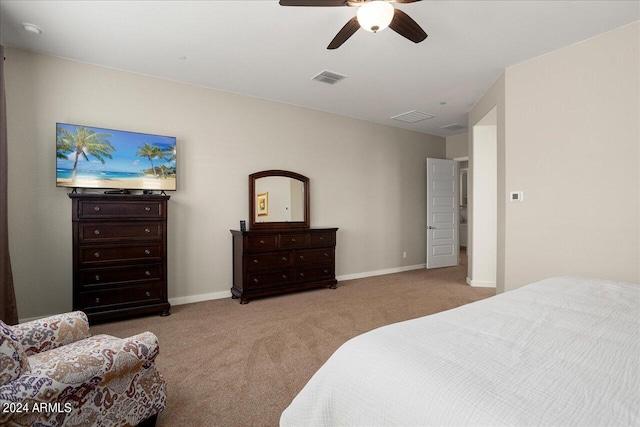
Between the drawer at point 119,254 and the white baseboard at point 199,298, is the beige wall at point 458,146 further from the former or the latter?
the drawer at point 119,254

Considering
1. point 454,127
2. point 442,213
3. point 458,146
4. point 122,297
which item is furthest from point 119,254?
point 458,146

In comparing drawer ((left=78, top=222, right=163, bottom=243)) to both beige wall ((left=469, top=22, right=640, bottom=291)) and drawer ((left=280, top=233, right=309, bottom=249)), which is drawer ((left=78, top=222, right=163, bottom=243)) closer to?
drawer ((left=280, top=233, right=309, bottom=249))

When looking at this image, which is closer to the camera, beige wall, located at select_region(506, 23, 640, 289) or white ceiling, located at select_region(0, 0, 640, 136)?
white ceiling, located at select_region(0, 0, 640, 136)

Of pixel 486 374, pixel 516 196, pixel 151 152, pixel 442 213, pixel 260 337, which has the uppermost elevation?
pixel 151 152

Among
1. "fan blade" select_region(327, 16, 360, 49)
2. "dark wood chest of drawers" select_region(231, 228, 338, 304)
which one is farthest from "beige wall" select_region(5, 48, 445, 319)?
"fan blade" select_region(327, 16, 360, 49)

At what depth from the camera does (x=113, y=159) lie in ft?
11.4

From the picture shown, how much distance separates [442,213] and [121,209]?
566 centimetres

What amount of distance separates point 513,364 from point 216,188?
392 cm

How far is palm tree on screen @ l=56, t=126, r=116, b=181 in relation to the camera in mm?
3215

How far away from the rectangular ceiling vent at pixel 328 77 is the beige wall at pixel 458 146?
3.87 m

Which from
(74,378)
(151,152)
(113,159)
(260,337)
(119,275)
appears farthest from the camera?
(151,152)

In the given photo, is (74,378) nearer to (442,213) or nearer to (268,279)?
(268,279)

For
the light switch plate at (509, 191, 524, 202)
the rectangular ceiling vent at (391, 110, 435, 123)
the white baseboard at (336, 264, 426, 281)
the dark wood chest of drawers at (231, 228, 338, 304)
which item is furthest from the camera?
the white baseboard at (336, 264, 426, 281)

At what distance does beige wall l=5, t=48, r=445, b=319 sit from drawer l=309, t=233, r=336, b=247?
43 cm
